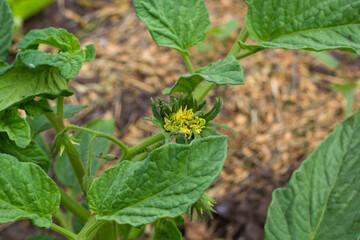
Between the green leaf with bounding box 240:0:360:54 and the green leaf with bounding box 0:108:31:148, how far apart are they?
517mm

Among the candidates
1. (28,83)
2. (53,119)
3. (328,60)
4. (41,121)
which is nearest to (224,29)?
(328,60)

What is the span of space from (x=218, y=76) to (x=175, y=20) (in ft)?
0.94

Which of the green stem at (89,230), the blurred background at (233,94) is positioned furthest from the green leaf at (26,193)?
the blurred background at (233,94)

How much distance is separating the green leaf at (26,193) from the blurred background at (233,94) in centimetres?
144

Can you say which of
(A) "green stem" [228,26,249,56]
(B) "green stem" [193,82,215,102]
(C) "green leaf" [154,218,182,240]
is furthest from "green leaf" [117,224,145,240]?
(A) "green stem" [228,26,249,56]

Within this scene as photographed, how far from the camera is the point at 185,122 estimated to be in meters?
0.89

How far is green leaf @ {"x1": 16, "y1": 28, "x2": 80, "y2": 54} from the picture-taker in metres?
0.92

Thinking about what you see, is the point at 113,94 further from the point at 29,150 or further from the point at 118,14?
the point at 29,150

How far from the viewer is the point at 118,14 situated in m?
3.25

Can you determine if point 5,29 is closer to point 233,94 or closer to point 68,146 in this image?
point 68,146

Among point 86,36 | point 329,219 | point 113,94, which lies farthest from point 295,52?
point 329,219

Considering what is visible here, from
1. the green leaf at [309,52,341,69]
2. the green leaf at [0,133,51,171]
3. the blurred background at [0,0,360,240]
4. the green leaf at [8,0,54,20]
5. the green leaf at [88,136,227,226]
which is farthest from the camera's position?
the green leaf at [8,0,54,20]

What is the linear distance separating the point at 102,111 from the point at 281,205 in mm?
1731

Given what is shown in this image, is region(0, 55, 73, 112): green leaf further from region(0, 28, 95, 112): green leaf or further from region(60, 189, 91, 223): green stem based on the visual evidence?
region(60, 189, 91, 223): green stem
